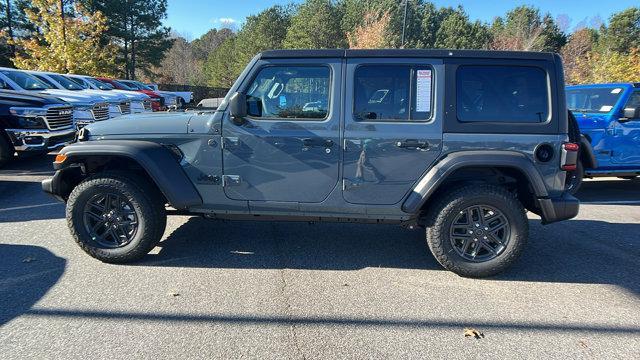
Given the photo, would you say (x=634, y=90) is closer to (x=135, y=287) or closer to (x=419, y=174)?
(x=419, y=174)

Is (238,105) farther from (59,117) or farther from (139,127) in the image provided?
(59,117)

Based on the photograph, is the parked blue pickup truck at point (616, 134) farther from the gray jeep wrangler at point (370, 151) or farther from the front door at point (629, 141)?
the gray jeep wrangler at point (370, 151)

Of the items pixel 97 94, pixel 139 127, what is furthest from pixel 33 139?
pixel 139 127

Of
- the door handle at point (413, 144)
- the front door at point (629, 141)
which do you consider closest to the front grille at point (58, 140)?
the door handle at point (413, 144)

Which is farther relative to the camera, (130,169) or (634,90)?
(634,90)

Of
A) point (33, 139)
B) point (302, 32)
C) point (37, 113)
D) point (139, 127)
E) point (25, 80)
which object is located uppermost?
point (302, 32)

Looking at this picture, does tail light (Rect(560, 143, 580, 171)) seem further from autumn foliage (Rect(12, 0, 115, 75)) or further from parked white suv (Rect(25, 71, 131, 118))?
autumn foliage (Rect(12, 0, 115, 75))

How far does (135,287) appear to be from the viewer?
3707 millimetres

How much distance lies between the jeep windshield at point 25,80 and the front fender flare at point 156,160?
25.3ft

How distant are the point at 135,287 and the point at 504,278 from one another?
127 inches

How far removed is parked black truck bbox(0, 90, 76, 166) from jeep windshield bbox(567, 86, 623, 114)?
9802 mm

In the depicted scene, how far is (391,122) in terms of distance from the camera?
3.88 m

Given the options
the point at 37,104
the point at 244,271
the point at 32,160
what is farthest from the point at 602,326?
the point at 32,160

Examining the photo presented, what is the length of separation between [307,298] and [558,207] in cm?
230
